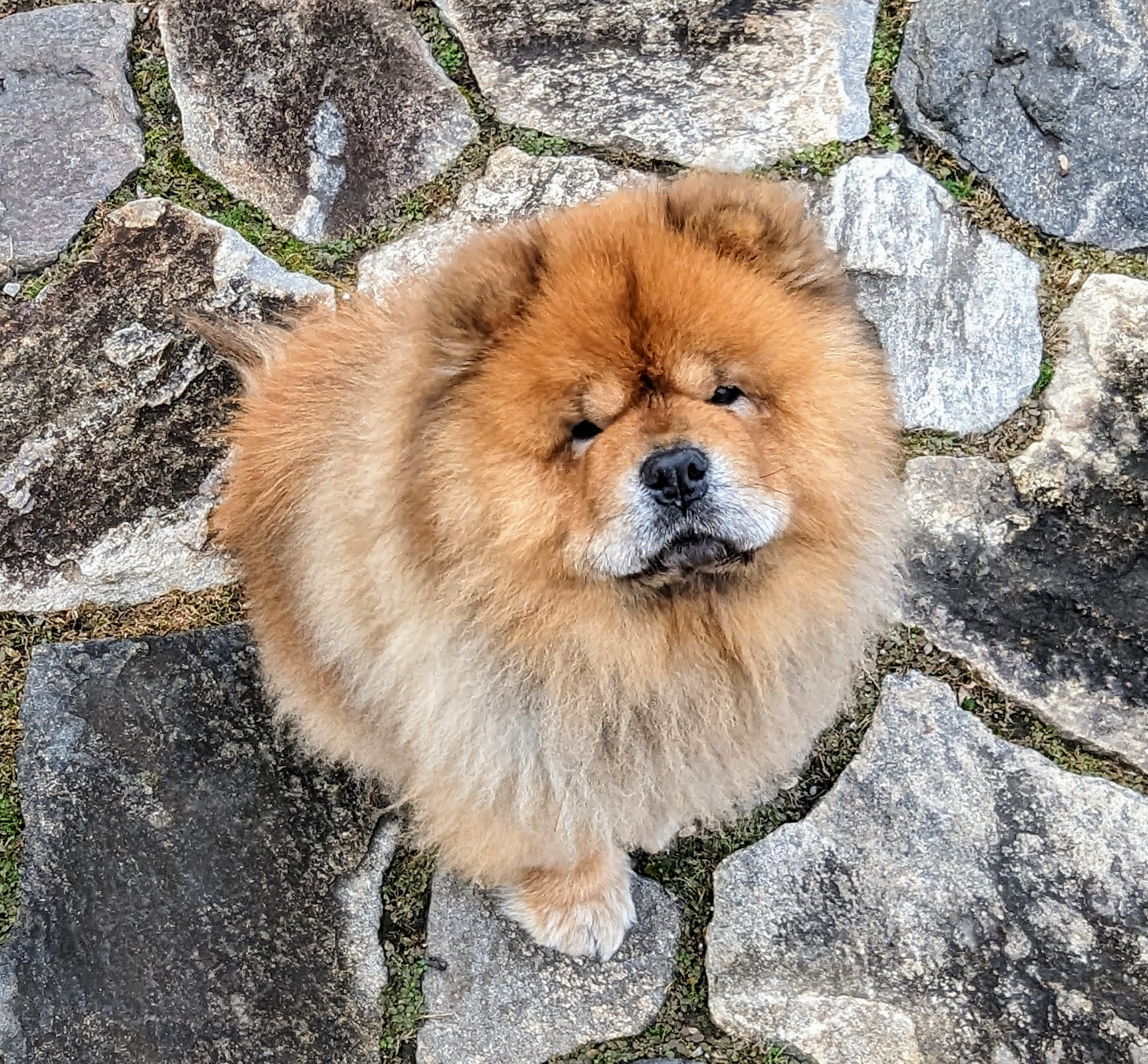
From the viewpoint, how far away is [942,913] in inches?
Result: 99.2

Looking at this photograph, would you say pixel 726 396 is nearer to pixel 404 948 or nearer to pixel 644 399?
pixel 644 399

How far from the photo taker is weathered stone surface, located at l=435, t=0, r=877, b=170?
10.9ft

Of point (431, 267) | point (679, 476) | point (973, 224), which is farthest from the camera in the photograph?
point (973, 224)

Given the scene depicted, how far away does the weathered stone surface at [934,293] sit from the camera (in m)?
3.05

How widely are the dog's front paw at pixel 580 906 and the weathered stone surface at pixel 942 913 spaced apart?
0.23 metres

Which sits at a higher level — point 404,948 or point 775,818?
Answer: point 775,818

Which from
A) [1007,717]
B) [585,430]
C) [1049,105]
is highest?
[1049,105]

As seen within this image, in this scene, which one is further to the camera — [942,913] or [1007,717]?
[1007,717]

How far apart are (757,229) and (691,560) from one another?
596 mm

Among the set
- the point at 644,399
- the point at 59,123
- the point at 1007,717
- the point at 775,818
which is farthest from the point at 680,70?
the point at 775,818

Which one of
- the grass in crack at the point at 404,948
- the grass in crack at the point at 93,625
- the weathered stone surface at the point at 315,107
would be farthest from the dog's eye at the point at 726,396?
the weathered stone surface at the point at 315,107

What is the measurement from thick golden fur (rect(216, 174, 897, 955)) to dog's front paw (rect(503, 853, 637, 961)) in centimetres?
22

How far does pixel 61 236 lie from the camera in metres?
3.28

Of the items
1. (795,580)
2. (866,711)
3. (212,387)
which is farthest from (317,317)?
(866,711)
